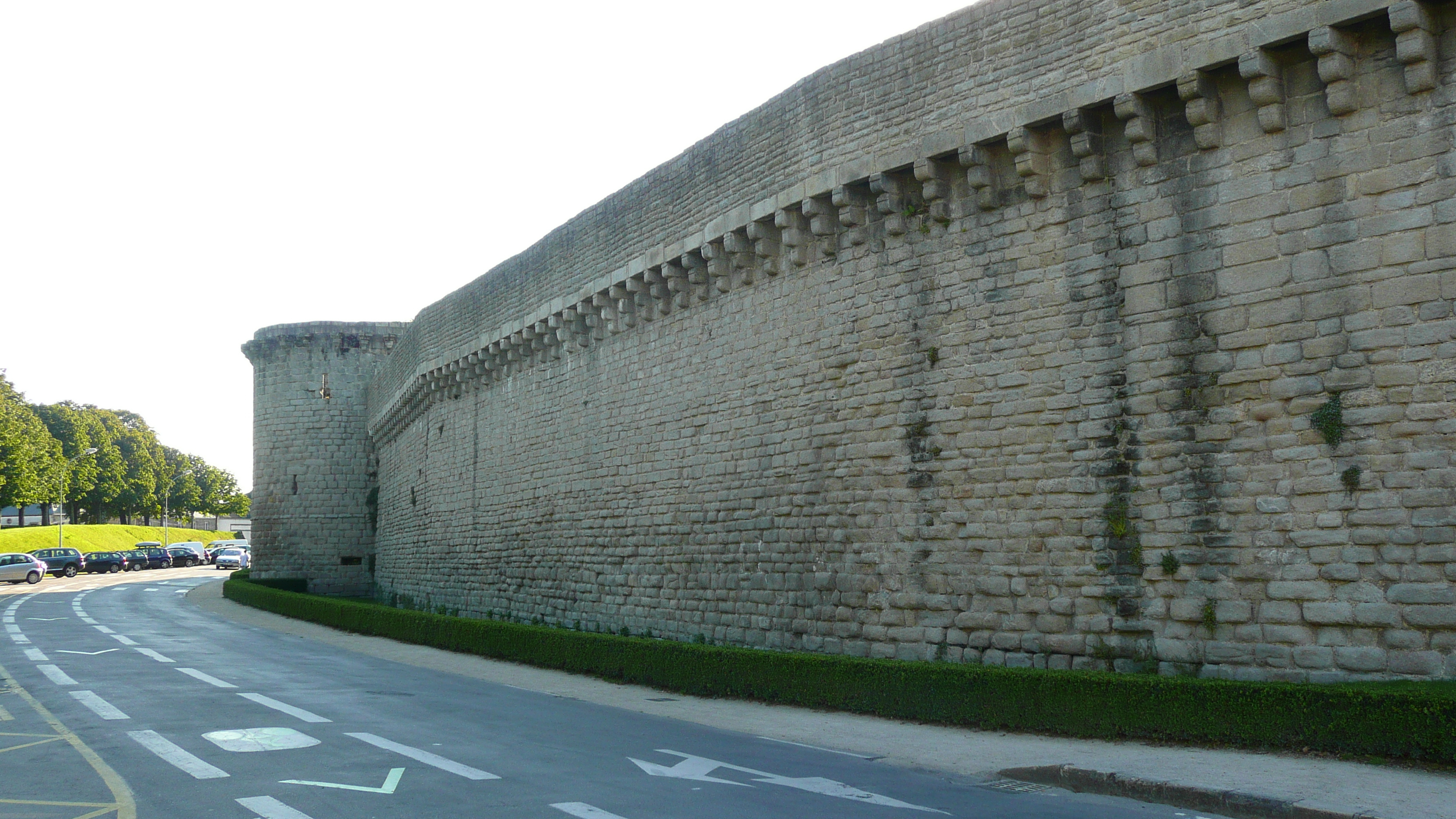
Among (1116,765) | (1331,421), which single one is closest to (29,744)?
(1116,765)

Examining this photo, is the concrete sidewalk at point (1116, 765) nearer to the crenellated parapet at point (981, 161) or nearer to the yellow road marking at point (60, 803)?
the crenellated parapet at point (981, 161)

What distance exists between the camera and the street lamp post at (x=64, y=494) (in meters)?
61.0

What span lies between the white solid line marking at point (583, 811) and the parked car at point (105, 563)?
56.1m

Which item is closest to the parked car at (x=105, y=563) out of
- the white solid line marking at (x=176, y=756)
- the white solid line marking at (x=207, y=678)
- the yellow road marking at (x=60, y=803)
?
the white solid line marking at (x=207, y=678)

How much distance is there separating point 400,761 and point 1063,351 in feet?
24.0

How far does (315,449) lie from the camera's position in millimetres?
38969

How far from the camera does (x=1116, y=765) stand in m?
8.57

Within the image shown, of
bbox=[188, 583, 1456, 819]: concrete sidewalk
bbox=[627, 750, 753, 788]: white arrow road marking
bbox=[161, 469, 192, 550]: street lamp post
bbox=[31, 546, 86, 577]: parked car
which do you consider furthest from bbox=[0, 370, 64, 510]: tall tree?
bbox=[627, 750, 753, 788]: white arrow road marking

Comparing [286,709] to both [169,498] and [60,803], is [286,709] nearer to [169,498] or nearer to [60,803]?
[60,803]

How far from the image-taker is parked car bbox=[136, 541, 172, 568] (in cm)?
6188

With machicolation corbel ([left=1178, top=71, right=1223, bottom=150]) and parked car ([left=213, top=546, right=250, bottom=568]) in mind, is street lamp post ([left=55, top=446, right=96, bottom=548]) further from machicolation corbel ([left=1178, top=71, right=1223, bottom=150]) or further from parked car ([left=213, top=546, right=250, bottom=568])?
machicolation corbel ([left=1178, top=71, right=1223, bottom=150])

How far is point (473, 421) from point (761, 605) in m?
12.5

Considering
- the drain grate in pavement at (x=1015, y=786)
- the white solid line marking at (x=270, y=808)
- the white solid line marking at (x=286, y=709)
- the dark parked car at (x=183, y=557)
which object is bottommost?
the dark parked car at (x=183, y=557)

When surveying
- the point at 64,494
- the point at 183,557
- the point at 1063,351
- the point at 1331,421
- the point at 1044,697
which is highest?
the point at 1063,351
